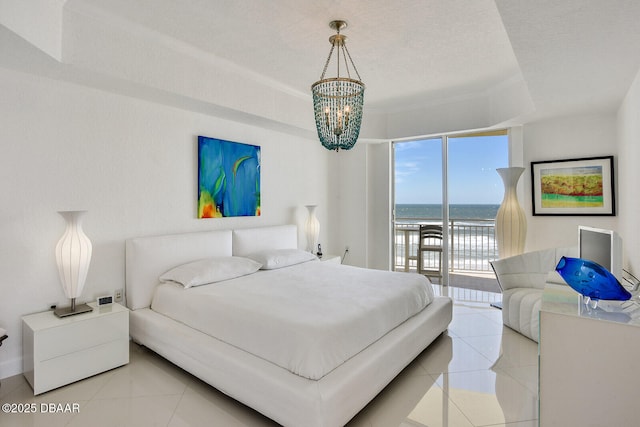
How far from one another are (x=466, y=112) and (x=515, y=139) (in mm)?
726

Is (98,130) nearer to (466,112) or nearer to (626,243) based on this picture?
(466,112)

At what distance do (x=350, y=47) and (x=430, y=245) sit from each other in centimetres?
333

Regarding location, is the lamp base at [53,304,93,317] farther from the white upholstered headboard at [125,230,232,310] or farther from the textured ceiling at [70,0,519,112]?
the textured ceiling at [70,0,519,112]

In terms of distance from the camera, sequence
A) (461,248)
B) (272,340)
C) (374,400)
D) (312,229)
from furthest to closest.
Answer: (461,248)
(312,229)
(374,400)
(272,340)

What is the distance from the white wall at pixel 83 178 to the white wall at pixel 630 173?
3741mm

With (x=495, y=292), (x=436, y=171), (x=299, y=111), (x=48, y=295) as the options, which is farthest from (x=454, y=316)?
(x=48, y=295)

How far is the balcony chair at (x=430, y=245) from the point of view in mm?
5094

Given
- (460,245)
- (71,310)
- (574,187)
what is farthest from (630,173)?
(71,310)

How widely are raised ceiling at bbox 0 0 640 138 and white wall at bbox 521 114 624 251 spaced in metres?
0.26

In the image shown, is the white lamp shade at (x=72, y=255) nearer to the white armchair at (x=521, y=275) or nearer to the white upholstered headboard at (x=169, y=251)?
the white upholstered headboard at (x=169, y=251)

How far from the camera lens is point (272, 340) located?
2014 millimetres

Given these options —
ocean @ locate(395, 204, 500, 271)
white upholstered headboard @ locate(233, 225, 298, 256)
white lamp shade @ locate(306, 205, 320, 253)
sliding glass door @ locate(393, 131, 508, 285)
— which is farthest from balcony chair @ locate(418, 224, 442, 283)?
white upholstered headboard @ locate(233, 225, 298, 256)

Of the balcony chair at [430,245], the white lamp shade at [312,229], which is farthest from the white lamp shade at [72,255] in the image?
the balcony chair at [430,245]

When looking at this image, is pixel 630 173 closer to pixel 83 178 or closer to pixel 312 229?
pixel 312 229
